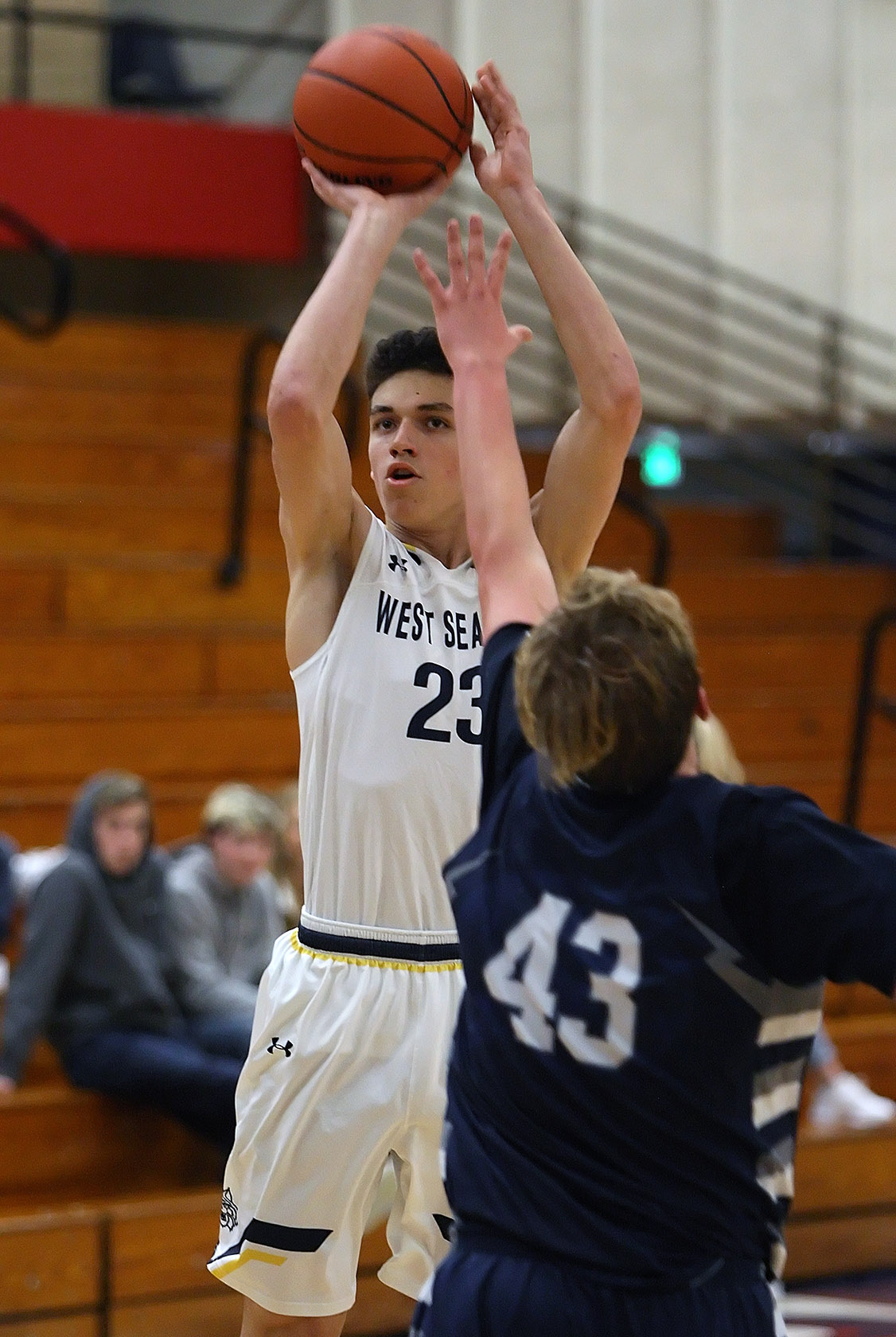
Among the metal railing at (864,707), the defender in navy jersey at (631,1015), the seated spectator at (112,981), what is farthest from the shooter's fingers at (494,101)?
the metal railing at (864,707)

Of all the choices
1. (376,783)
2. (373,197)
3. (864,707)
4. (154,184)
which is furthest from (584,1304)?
(154,184)

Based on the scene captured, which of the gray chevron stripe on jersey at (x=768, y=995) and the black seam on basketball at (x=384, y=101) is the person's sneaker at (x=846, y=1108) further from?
the gray chevron stripe on jersey at (x=768, y=995)

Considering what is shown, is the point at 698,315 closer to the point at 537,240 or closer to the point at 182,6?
the point at 182,6

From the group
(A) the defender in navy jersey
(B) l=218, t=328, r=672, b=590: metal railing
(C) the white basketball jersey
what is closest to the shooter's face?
(C) the white basketball jersey

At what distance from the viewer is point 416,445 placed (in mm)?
2637

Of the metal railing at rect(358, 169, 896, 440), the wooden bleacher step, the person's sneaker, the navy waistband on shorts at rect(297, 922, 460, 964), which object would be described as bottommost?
the wooden bleacher step

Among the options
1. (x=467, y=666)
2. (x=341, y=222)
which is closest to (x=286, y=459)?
(x=467, y=666)

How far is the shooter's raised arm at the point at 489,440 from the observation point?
2.05 meters

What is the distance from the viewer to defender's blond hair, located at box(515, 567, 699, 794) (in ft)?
5.67

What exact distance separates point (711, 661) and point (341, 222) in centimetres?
289

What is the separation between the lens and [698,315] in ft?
28.5

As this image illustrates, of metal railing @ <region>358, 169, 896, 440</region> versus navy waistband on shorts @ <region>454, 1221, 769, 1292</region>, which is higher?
metal railing @ <region>358, 169, 896, 440</region>

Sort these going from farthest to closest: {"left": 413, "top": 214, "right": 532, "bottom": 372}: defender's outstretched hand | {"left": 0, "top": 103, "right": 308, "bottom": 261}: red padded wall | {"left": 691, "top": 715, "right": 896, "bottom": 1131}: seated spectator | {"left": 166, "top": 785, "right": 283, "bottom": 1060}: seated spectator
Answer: {"left": 0, "top": 103, "right": 308, "bottom": 261}: red padded wall
{"left": 691, "top": 715, "right": 896, "bottom": 1131}: seated spectator
{"left": 166, "top": 785, "right": 283, "bottom": 1060}: seated spectator
{"left": 413, "top": 214, "right": 532, "bottom": 372}: defender's outstretched hand

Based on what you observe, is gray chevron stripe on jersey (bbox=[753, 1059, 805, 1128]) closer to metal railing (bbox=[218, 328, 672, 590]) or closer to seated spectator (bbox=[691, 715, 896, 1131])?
seated spectator (bbox=[691, 715, 896, 1131])
